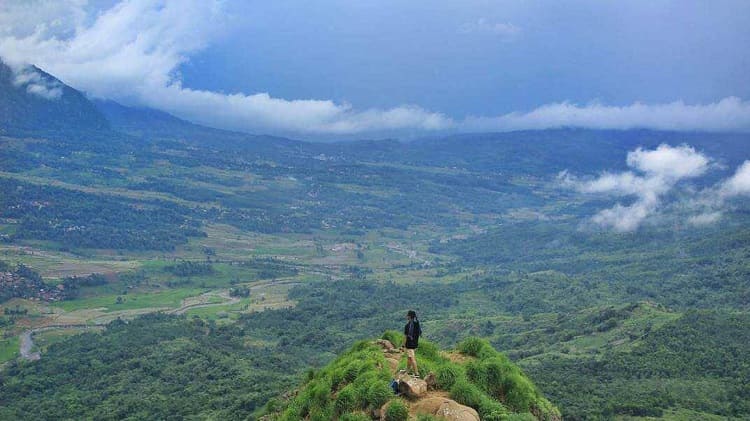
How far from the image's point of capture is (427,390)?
21.2m

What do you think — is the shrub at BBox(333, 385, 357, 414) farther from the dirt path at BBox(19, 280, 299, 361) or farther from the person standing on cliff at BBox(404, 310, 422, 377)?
the dirt path at BBox(19, 280, 299, 361)

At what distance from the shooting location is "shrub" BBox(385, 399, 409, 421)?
757 inches

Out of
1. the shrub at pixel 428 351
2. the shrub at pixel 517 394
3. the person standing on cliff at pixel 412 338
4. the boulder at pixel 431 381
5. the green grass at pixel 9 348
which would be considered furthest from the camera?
the green grass at pixel 9 348

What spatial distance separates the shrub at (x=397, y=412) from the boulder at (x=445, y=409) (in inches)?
20.3

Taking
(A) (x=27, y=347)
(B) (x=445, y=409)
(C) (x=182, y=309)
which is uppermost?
(B) (x=445, y=409)

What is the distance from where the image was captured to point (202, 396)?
78.8m

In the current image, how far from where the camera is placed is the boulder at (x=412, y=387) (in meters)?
20.5

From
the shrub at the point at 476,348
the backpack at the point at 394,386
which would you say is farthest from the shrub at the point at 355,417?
the shrub at the point at 476,348

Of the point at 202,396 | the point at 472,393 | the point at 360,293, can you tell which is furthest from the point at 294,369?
the point at 472,393

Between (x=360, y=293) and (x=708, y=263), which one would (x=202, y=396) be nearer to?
(x=360, y=293)

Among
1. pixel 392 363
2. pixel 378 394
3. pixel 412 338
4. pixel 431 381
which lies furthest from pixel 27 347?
pixel 431 381

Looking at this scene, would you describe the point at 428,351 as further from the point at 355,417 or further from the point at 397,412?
the point at 397,412

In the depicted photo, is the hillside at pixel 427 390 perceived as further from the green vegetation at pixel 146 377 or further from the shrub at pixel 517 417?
the green vegetation at pixel 146 377

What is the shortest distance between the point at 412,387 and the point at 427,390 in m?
0.88
